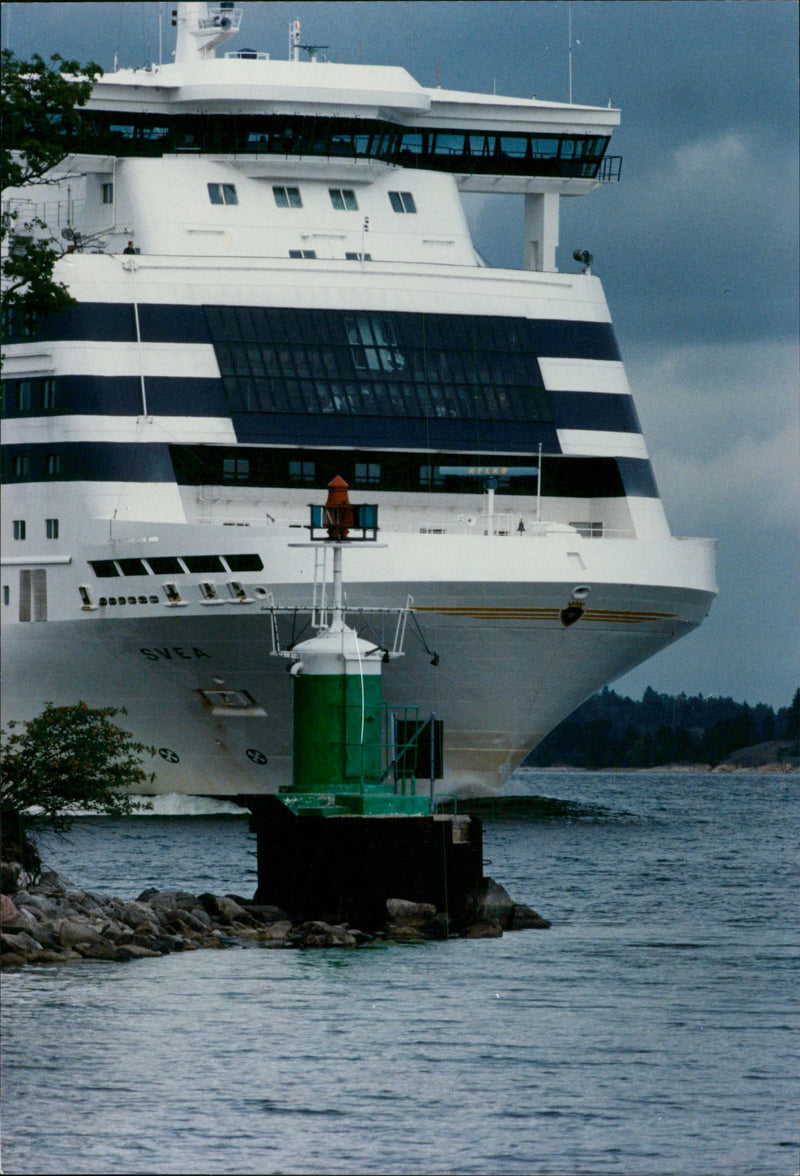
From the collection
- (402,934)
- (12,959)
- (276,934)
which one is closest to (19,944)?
(12,959)

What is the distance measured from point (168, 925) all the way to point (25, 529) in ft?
72.1

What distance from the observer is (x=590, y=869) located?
4609 cm

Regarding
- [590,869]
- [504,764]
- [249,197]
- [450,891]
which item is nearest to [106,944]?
[450,891]

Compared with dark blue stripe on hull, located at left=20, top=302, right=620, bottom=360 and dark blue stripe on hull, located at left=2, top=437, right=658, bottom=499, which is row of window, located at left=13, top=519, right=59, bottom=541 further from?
dark blue stripe on hull, located at left=20, top=302, right=620, bottom=360

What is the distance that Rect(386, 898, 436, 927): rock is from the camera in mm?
32344

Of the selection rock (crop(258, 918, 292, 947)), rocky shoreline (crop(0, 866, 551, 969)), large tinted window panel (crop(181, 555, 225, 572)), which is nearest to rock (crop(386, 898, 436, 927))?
rocky shoreline (crop(0, 866, 551, 969))

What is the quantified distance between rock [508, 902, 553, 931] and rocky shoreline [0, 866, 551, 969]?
0.28m

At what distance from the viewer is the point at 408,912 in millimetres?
32438

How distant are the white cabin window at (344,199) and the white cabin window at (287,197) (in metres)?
0.78

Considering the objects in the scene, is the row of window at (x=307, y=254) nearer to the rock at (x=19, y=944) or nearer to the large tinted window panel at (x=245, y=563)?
the large tinted window panel at (x=245, y=563)

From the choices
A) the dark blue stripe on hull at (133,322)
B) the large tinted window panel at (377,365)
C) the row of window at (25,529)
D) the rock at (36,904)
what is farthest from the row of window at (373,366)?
the rock at (36,904)

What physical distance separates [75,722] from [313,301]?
20564 mm

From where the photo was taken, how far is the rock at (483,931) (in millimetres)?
32781

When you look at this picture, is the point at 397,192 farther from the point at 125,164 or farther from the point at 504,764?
the point at 504,764
